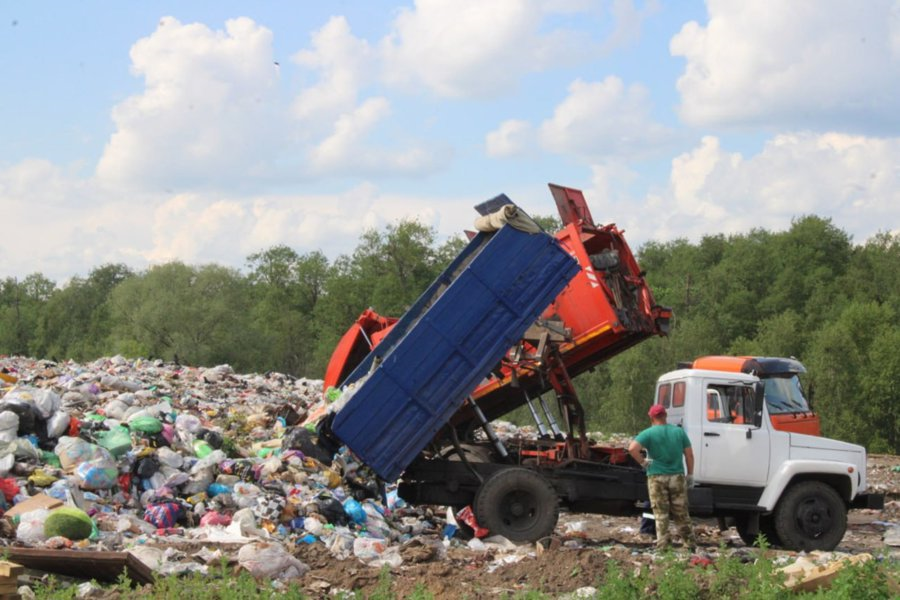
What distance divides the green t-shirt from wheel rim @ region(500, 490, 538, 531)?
1276 mm

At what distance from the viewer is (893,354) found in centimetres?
4116

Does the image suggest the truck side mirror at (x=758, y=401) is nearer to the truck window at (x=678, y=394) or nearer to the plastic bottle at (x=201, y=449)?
the truck window at (x=678, y=394)

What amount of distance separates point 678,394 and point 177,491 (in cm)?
507

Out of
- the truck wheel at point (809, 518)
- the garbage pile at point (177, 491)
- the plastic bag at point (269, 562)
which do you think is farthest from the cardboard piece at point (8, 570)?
the truck wheel at point (809, 518)

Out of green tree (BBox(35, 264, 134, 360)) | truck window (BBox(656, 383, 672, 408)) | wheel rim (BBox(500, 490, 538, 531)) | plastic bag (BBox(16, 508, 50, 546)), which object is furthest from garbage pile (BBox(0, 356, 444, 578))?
green tree (BBox(35, 264, 134, 360))

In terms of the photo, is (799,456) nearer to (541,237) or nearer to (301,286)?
(541,237)

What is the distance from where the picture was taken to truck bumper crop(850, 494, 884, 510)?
10.4 m

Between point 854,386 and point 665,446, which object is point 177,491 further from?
point 854,386

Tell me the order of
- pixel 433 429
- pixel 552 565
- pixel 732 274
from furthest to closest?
pixel 732 274 → pixel 433 429 → pixel 552 565

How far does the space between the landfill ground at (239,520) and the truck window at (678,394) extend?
1449 mm

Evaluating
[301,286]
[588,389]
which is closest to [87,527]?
[588,389]

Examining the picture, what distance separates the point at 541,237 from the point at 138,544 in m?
4.49

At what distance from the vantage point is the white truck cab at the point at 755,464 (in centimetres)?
1015

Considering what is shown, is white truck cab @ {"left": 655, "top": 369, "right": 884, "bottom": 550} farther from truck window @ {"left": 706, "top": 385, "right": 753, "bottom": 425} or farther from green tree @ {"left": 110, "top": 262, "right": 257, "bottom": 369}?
green tree @ {"left": 110, "top": 262, "right": 257, "bottom": 369}
